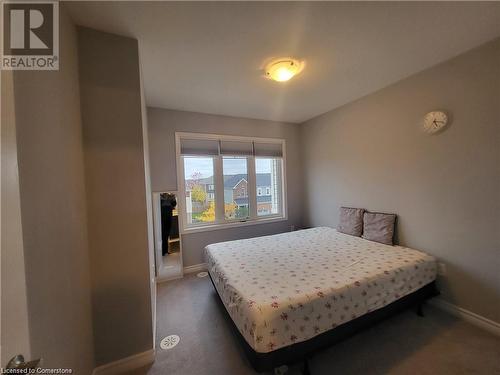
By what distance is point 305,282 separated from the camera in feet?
5.17

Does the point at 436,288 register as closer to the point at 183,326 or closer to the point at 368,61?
the point at 368,61

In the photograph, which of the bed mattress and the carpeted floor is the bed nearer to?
the bed mattress

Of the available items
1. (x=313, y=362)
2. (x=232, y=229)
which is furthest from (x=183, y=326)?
(x=232, y=229)

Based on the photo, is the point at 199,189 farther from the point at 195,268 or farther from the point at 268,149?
the point at 268,149

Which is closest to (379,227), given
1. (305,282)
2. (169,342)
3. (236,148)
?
(305,282)

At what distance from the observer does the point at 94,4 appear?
1207 mm

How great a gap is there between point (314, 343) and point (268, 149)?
298 cm

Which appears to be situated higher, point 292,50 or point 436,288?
point 292,50

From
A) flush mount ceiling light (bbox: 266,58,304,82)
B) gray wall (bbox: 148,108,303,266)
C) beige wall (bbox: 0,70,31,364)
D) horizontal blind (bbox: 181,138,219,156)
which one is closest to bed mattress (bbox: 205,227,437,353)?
gray wall (bbox: 148,108,303,266)

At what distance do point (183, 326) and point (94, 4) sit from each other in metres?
2.65

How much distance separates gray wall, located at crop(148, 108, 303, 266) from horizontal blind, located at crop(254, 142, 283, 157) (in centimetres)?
17

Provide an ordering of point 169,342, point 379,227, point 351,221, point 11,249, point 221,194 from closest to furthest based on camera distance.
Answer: point 11,249
point 169,342
point 379,227
point 351,221
point 221,194

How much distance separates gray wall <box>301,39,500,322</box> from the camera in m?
1.70

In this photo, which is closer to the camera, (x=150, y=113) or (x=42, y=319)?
(x=42, y=319)
